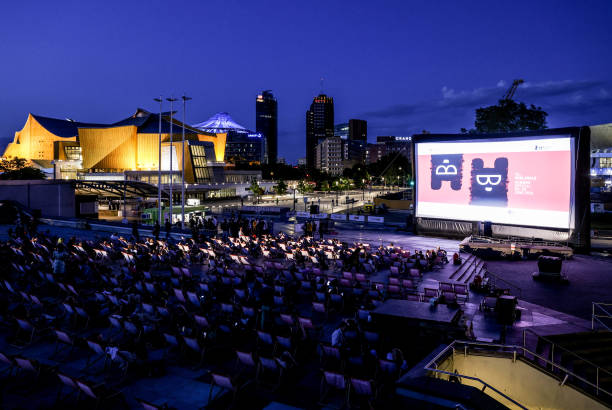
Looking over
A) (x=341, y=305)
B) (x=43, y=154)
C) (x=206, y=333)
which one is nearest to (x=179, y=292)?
(x=206, y=333)

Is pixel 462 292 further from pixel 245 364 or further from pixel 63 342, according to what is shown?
pixel 63 342

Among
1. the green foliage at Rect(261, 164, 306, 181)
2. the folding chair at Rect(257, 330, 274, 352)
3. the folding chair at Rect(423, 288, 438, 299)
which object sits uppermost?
the green foliage at Rect(261, 164, 306, 181)

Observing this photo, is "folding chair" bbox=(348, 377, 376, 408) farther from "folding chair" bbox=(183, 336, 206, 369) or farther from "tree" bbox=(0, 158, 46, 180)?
"tree" bbox=(0, 158, 46, 180)

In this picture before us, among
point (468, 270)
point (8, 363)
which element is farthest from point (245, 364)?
point (468, 270)

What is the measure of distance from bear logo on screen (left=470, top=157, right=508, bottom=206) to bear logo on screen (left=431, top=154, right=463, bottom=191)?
39.8 inches

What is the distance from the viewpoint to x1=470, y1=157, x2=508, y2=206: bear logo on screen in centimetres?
2602

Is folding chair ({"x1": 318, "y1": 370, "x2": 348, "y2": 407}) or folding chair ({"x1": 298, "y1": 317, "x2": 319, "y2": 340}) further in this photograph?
folding chair ({"x1": 298, "y1": 317, "x2": 319, "y2": 340})

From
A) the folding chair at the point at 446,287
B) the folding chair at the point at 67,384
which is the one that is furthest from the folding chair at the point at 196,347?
the folding chair at the point at 446,287

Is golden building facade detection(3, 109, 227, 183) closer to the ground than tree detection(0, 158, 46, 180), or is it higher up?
higher up

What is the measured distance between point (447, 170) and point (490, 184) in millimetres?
3105

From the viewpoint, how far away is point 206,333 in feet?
28.4

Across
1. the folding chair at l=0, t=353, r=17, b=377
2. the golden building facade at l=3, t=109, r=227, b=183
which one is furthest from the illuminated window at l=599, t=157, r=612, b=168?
the folding chair at l=0, t=353, r=17, b=377

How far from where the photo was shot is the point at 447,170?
1124 inches

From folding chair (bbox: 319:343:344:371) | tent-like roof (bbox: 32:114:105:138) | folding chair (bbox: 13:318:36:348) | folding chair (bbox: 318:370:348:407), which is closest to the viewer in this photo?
folding chair (bbox: 318:370:348:407)
